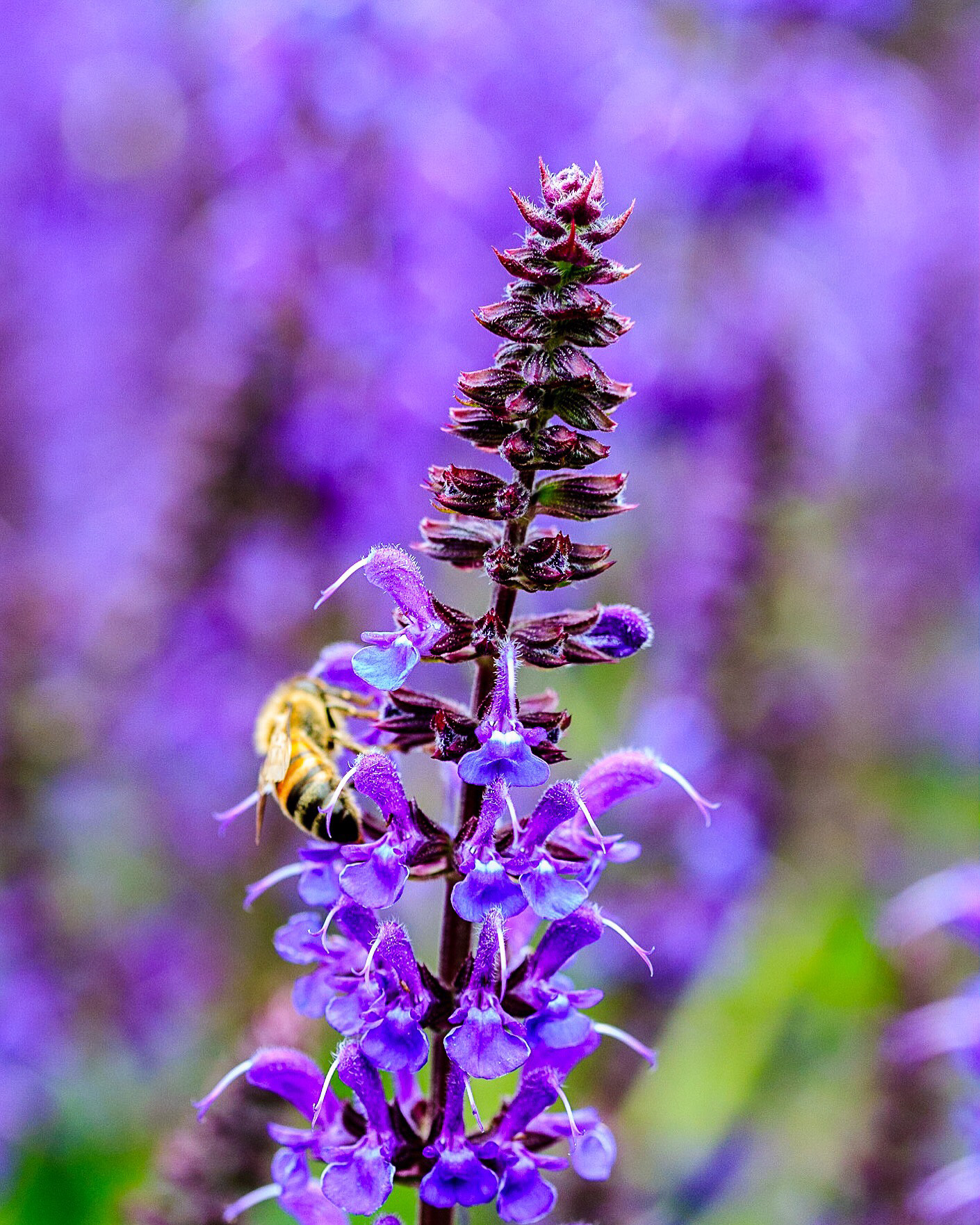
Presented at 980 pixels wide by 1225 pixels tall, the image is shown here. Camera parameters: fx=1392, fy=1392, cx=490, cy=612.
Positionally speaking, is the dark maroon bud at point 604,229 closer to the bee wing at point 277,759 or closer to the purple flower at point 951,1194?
the bee wing at point 277,759

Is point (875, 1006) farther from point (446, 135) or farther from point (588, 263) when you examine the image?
point (588, 263)

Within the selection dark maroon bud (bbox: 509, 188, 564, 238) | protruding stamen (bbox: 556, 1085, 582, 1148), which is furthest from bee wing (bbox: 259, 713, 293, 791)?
dark maroon bud (bbox: 509, 188, 564, 238)

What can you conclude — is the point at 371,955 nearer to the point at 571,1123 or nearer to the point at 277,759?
the point at 571,1123

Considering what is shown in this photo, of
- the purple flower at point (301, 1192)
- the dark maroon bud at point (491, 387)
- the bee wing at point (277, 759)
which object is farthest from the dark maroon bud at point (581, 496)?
the purple flower at point (301, 1192)

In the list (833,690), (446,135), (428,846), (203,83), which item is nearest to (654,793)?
(833,690)

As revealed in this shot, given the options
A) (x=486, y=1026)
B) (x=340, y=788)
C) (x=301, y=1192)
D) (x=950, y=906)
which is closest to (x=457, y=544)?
(x=340, y=788)

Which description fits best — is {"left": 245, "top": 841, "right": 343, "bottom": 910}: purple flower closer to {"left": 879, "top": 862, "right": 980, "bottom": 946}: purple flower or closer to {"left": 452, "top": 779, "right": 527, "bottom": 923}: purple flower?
{"left": 452, "top": 779, "right": 527, "bottom": 923}: purple flower
